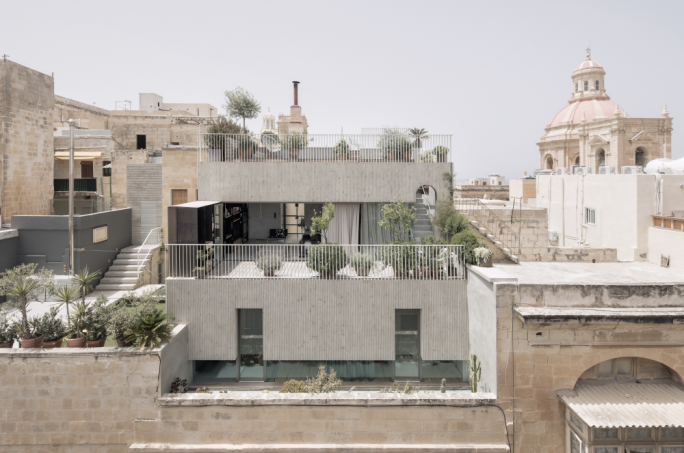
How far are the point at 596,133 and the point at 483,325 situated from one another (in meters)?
37.9

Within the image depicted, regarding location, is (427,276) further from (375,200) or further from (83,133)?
(83,133)

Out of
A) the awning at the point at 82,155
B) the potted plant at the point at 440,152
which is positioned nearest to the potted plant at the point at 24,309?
the potted plant at the point at 440,152

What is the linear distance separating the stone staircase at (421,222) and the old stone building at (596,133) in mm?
26749

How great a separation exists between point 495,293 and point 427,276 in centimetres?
232

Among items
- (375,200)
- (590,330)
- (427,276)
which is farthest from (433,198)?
(590,330)

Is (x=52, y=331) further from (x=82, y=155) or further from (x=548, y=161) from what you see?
(x=548, y=161)

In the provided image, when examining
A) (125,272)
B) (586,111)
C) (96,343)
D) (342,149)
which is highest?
(586,111)

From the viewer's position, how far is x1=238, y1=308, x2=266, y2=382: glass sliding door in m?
12.2

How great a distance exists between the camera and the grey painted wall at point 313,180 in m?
14.0

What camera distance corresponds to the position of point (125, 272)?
16.2 metres

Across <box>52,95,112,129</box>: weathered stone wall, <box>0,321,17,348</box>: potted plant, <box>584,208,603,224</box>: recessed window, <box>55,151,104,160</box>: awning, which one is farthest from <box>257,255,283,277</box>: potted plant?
<box>52,95,112,129</box>: weathered stone wall

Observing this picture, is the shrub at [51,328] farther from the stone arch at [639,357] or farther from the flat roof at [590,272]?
the stone arch at [639,357]

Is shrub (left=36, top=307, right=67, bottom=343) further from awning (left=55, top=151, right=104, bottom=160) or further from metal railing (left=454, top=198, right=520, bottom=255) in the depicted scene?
awning (left=55, top=151, right=104, bottom=160)

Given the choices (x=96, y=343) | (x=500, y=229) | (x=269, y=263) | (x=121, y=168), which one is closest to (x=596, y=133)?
(x=500, y=229)
